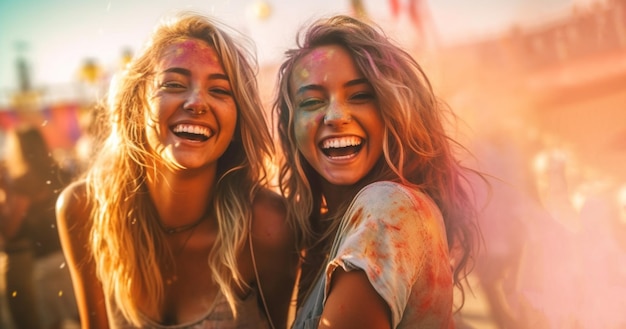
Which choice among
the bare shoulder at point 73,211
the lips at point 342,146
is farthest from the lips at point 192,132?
the bare shoulder at point 73,211

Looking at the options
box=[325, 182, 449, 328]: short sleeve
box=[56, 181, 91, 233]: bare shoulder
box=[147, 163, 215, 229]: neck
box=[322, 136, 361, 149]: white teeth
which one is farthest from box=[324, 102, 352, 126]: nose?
box=[56, 181, 91, 233]: bare shoulder

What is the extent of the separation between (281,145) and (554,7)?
1.04m

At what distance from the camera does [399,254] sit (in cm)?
101

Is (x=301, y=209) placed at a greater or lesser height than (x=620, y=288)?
greater

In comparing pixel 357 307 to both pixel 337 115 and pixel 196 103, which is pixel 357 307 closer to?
pixel 337 115

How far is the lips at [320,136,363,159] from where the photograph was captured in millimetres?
1352

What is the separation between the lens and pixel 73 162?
3051 millimetres

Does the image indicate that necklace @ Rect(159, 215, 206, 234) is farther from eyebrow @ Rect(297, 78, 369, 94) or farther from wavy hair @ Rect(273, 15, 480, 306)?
eyebrow @ Rect(297, 78, 369, 94)

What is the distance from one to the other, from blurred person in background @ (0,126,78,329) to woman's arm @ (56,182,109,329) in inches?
41.5

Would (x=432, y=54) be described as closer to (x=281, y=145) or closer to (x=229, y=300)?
(x=281, y=145)

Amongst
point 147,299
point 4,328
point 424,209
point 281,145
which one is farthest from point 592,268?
point 4,328

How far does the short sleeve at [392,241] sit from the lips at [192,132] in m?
0.60

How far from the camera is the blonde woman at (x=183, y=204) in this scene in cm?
154

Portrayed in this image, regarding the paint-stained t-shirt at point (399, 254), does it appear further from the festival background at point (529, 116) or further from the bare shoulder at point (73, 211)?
the bare shoulder at point (73, 211)
